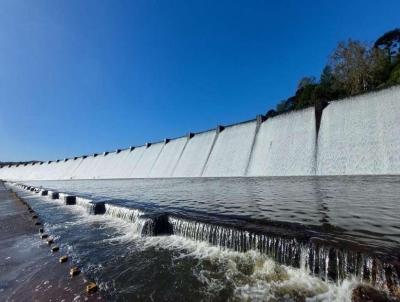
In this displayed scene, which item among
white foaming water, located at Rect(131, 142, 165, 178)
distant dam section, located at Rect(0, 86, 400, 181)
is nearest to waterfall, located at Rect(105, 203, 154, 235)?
distant dam section, located at Rect(0, 86, 400, 181)

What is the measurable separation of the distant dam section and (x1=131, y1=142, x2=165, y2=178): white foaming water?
88 centimetres

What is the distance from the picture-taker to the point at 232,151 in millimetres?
25766

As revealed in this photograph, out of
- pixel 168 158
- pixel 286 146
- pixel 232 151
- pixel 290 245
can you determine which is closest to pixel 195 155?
pixel 168 158

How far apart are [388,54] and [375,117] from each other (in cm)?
3754

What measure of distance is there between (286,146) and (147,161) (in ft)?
78.9

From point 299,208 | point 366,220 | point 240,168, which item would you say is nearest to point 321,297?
point 366,220

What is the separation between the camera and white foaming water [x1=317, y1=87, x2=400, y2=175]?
14.4m

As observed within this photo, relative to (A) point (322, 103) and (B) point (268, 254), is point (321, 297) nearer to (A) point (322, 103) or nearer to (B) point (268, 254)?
(B) point (268, 254)

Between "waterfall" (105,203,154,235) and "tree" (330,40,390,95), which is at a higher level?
"tree" (330,40,390,95)

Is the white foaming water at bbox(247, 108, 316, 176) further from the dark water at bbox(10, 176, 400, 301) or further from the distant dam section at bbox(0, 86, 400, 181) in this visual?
the dark water at bbox(10, 176, 400, 301)

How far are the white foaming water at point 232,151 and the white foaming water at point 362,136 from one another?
7153mm

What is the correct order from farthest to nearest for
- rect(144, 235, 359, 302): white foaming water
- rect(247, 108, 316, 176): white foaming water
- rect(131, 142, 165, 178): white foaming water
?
rect(131, 142, 165, 178): white foaming water, rect(247, 108, 316, 176): white foaming water, rect(144, 235, 359, 302): white foaming water

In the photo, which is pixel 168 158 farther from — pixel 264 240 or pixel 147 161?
pixel 264 240

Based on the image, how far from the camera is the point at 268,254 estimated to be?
15.8ft
